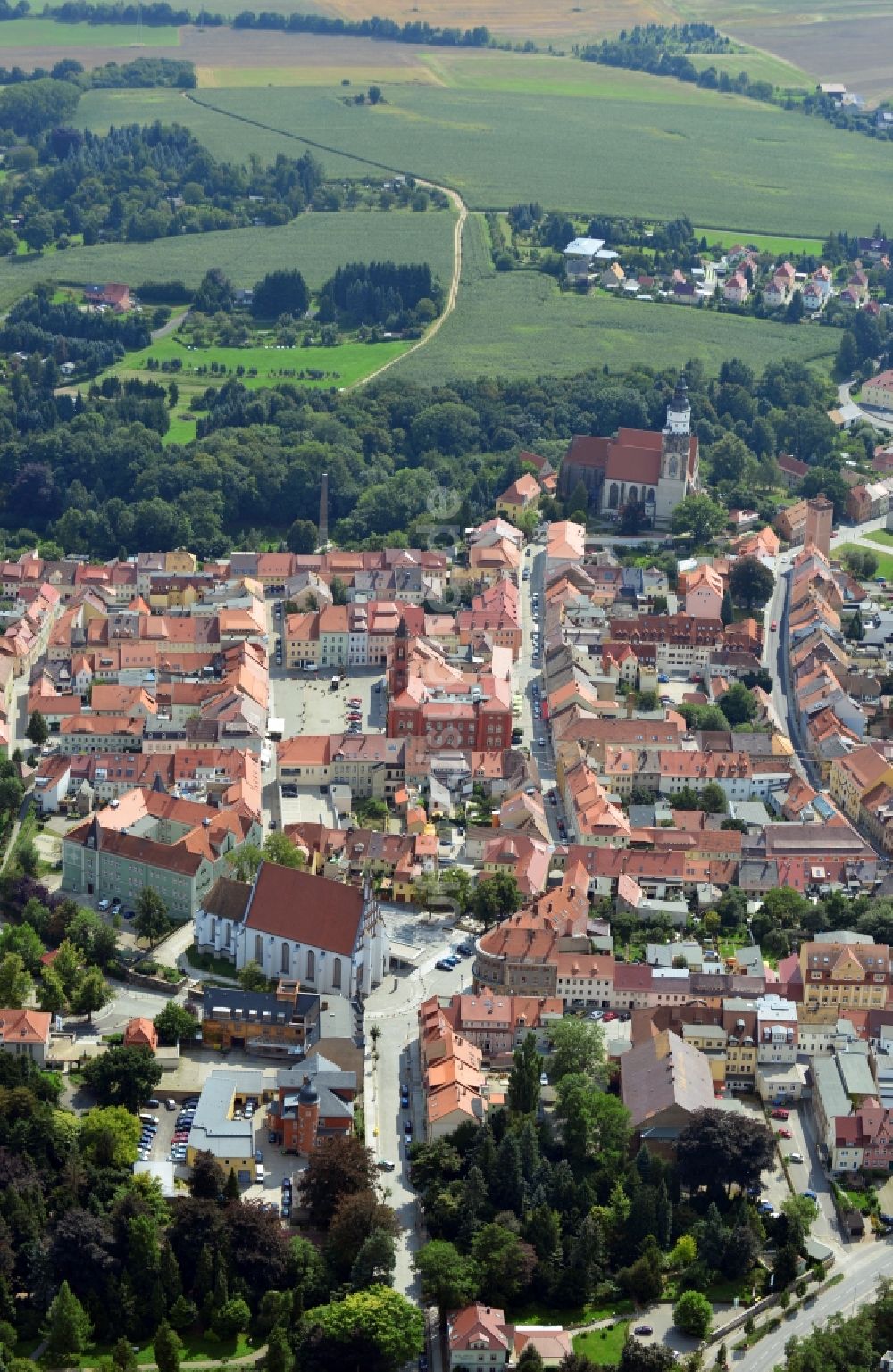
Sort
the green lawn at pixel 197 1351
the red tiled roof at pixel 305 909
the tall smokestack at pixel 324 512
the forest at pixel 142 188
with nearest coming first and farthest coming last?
1. the green lawn at pixel 197 1351
2. the red tiled roof at pixel 305 909
3. the tall smokestack at pixel 324 512
4. the forest at pixel 142 188

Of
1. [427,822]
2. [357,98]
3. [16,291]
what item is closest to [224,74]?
[357,98]

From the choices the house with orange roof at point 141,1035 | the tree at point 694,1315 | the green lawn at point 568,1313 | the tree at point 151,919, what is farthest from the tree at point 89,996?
the tree at point 694,1315

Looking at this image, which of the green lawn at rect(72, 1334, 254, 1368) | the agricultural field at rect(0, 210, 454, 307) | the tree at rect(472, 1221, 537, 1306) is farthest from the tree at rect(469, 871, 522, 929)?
the agricultural field at rect(0, 210, 454, 307)

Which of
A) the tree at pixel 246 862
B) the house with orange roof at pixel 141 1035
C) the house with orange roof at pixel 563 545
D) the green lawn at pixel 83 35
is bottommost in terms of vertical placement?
the house with orange roof at pixel 141 1035

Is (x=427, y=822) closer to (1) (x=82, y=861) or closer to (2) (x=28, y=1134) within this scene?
(1) (x=82, y=861)

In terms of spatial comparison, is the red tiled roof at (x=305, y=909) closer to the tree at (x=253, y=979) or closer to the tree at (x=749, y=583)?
the tree at (x=253, y=979)
